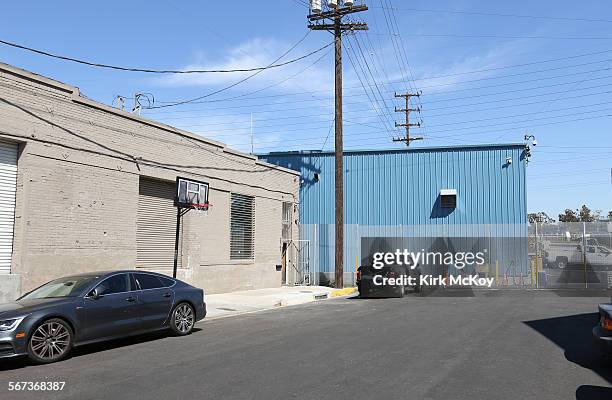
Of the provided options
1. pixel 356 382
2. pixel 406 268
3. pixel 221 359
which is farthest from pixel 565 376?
pixel 406 268

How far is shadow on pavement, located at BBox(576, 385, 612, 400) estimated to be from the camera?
646cm

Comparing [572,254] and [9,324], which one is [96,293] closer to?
[9,324]

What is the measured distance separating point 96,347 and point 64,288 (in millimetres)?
1271

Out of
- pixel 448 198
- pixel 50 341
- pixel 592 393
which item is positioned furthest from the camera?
pixel 448 198

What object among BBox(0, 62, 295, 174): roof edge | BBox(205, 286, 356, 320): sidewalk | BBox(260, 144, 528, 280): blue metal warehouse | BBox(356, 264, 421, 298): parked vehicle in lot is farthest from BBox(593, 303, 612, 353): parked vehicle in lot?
BBox(260, 144, 528, 280): blue metal warehouse

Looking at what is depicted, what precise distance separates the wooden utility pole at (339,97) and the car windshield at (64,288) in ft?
50.1

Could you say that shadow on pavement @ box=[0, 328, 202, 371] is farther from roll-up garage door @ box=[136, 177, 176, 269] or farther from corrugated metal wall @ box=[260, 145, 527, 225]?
corrugated metal wall @ box=[260, 145, 527, 225]

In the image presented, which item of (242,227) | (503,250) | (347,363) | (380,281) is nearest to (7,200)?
(347,363)

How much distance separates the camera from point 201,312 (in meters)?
12.2

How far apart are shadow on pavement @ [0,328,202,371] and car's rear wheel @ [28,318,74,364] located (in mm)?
239

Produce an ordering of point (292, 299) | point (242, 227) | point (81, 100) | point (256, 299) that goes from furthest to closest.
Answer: point (242, 227)
point (292, 299)
point (256, 299)
point (81, 100)

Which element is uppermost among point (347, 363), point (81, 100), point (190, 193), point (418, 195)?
point (81, 100)

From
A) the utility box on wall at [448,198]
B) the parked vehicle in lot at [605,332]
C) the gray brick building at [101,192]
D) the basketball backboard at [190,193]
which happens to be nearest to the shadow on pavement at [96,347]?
the gray brick building at [101,192]

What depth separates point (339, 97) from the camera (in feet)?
81.9
